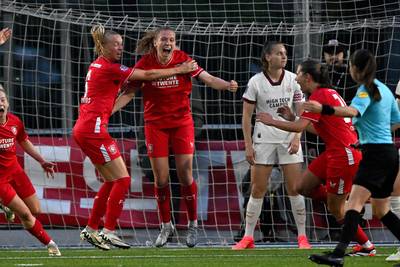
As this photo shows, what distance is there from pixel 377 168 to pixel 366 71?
2.48 feet

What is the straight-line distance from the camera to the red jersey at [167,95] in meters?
12.4

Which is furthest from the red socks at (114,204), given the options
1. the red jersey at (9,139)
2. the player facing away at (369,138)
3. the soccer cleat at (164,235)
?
the player facing away at (369,138)

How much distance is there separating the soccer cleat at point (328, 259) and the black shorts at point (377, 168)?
0.68m

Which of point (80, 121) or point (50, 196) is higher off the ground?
point (80, 121)

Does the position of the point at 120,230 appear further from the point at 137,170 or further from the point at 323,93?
the point at 323,93

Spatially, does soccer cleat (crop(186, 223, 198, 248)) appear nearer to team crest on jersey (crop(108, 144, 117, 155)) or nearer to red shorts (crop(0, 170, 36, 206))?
team crest on jersey (crop(108, 144, 117, 155))

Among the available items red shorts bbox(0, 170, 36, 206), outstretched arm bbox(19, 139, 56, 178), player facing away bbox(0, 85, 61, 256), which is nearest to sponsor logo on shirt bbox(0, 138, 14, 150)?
player facing away bbox(0, 85, 61, 256)

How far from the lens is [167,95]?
40.6 feet

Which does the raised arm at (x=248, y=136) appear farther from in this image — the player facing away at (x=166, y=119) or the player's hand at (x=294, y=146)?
the player facing away at (x=166, y=119)

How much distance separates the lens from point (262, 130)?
12.8 meters

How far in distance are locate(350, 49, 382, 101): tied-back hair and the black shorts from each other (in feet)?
1.31

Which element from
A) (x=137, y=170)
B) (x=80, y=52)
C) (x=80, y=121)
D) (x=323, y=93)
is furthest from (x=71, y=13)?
(x=323, y=93)

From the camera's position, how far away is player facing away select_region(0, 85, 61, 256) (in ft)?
37.3

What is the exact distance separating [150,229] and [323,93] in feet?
13.1
